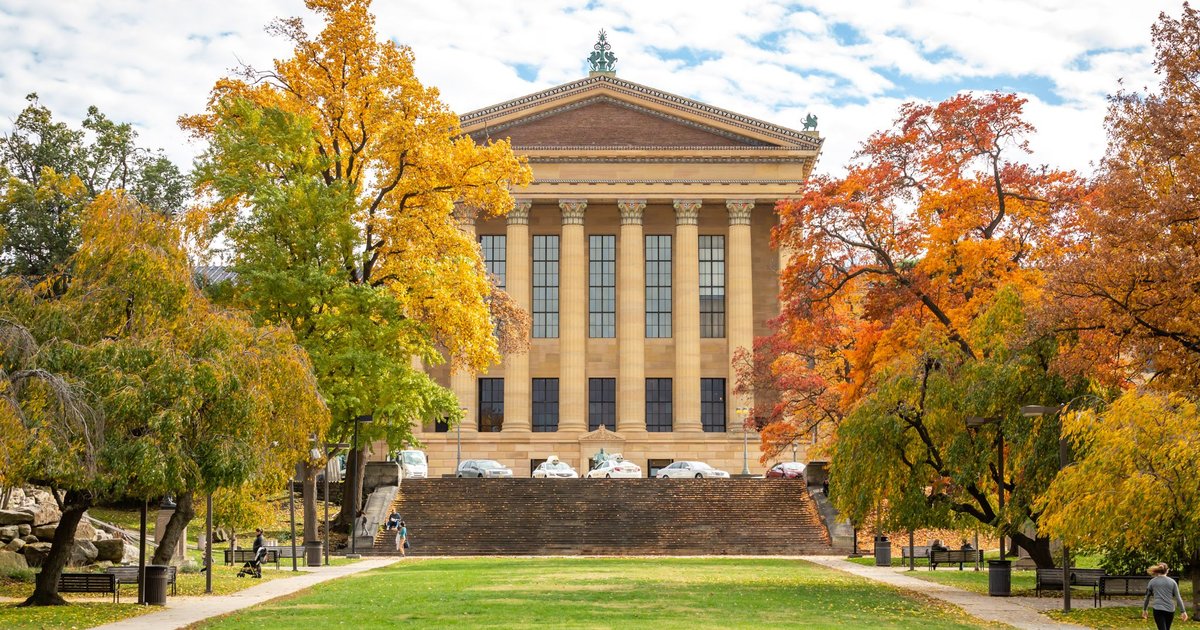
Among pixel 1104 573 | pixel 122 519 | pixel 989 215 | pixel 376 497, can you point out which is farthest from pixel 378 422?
pixel 1104 573

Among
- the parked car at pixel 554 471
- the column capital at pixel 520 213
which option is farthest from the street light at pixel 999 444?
the column capital at pixel 520 213

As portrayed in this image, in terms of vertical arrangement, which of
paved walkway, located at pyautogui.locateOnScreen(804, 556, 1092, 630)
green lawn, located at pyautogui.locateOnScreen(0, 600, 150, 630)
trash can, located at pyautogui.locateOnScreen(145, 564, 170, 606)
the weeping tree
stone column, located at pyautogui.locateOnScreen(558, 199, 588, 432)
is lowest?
paved walkway, located at pyautogui.locateOnScreen(804, 556, 1092, 630)

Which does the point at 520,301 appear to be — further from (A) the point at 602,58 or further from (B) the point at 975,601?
(B) the point at 975,601

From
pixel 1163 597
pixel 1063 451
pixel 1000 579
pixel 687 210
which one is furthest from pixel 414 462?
pixel 1163 597

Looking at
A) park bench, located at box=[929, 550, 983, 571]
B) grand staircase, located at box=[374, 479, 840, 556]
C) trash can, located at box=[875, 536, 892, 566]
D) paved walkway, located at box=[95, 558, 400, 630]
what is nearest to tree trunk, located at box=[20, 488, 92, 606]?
paved walkway, located at box=[95, 558, 400, 630]

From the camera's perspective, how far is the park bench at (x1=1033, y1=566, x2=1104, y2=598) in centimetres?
2861

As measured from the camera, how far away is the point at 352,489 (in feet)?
158

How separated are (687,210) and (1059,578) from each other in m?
49.6

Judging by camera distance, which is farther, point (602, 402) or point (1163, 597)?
point (602, 402)

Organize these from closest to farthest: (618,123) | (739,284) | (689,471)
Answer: (689,471), (739,284), (618,123)

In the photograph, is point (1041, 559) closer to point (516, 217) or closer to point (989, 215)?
point (989, 215)

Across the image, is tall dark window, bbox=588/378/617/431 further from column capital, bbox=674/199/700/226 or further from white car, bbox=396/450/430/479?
white car, bbox=396/450/430/479

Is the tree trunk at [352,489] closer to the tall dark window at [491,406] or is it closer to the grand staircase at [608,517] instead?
the grand staircase at [608,517]

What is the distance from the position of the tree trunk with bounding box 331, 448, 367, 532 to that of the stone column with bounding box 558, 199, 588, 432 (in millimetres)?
26483
